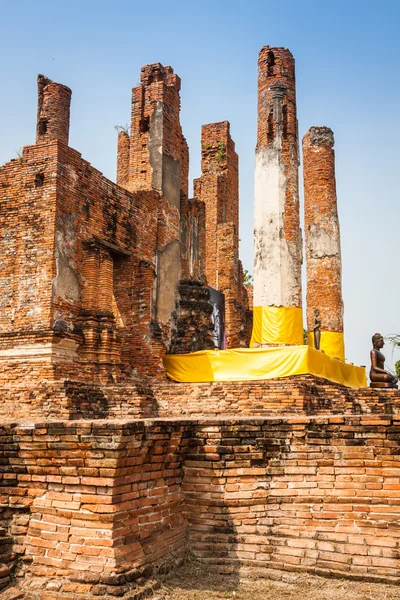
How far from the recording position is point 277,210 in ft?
43.7

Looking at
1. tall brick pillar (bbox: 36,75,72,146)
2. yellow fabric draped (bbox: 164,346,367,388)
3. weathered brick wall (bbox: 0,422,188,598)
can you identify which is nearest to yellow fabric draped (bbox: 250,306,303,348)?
yellow fabric draped (bbox: 164,346,367,388)

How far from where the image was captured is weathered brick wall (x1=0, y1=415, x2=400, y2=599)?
4086 millimetres

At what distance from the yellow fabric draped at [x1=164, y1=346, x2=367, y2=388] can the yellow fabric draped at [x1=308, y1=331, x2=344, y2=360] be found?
220 inches

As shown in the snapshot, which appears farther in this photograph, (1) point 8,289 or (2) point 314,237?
(2) point 314,237

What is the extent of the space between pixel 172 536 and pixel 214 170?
15662 mm

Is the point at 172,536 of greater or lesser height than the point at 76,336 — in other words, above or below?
below

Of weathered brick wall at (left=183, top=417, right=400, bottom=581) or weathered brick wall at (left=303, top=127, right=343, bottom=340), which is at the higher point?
weathered brick wall at (left=303, top=127, right=343, bottom=340)

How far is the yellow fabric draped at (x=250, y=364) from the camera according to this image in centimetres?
1068

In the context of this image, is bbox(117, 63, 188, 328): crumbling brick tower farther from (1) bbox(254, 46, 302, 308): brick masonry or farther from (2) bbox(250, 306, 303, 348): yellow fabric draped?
(2) bbox(250, 306, 303, 348): yellow fabric draped

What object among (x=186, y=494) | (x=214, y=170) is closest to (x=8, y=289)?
(x=186, y=494)

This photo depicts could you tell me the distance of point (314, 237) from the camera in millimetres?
19062

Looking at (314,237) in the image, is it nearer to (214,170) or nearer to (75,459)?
(214,170)

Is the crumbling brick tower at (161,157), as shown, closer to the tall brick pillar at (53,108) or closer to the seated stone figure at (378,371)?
the tall brick pillar at (53,108)

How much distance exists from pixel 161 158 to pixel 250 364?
4997 millimetres
